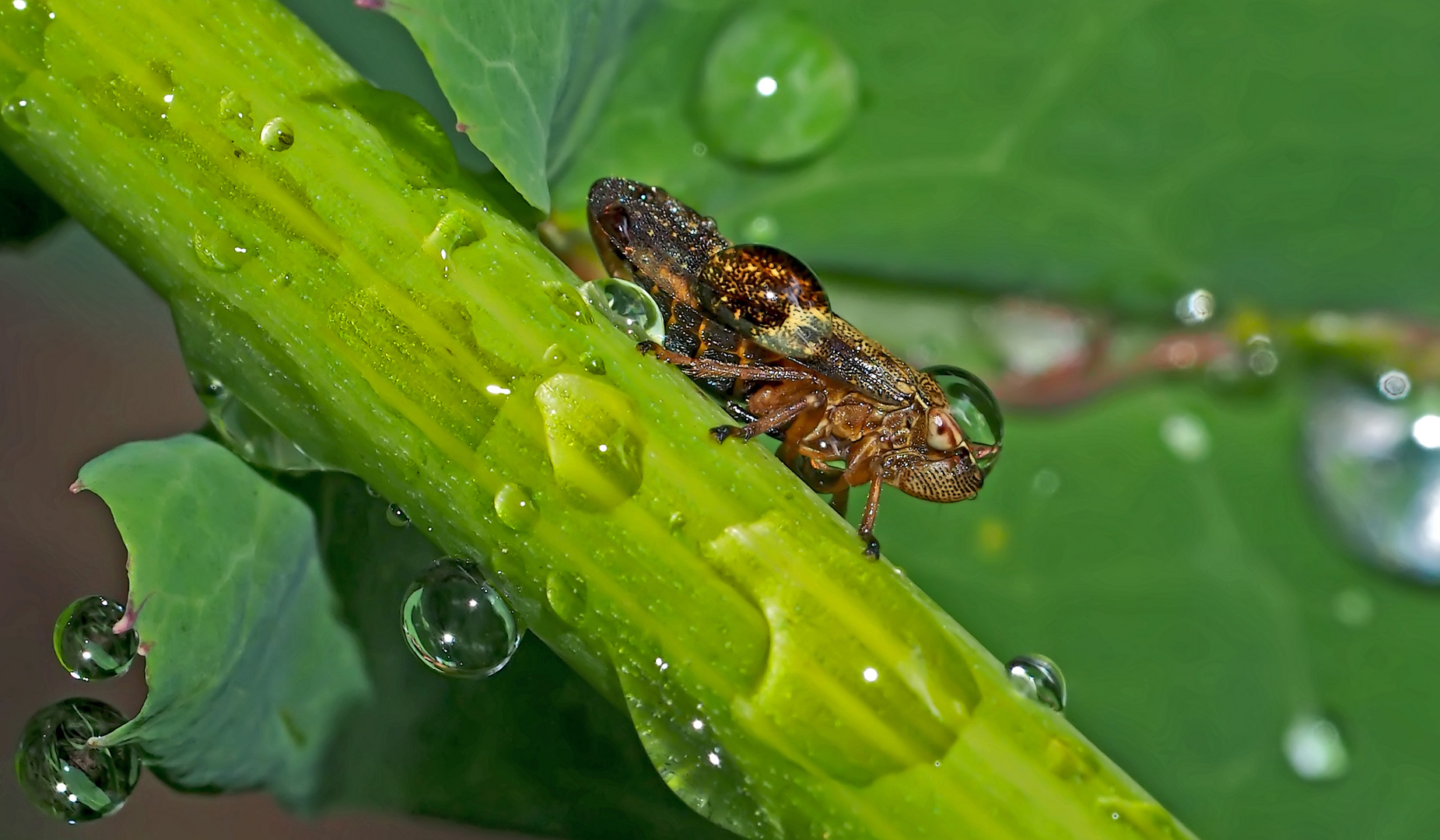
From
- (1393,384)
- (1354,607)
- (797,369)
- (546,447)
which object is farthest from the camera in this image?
(1393,384)

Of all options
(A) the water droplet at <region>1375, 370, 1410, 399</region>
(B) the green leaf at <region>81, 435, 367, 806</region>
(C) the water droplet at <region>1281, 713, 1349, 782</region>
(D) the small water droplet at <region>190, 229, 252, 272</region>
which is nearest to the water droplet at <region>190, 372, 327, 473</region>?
(B) the green leaf at <region>81, 435, 367, 806</region>

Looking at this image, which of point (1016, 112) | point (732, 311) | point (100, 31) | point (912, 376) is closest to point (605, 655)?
point (732, 311)

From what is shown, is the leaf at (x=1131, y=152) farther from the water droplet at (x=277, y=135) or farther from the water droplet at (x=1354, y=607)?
the water droplet at (x=277, y=135)

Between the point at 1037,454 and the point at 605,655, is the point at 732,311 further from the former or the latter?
the point at 1037,454

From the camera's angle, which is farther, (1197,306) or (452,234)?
(1197,306)

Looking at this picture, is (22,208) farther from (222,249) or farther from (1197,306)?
(1197,306)

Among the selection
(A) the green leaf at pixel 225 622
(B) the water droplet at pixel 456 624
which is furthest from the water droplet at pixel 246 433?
(B) the water droplet at pixel 456 624

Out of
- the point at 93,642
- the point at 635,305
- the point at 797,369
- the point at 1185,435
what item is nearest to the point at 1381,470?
the point at 1185,435
